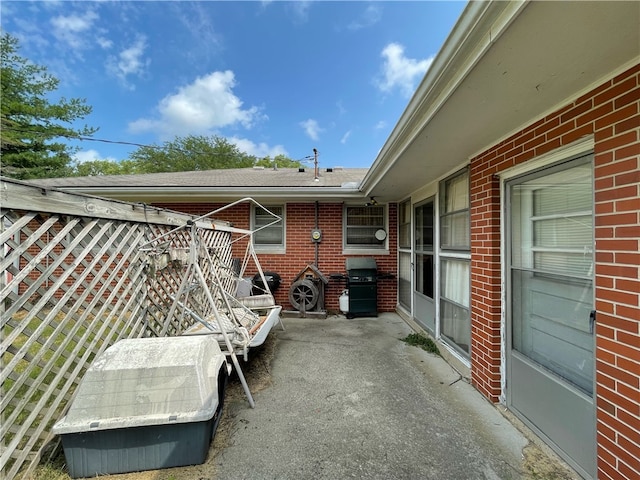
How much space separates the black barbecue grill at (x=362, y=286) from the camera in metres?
5.60

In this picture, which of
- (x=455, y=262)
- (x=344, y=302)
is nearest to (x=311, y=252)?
(x=344, y=302)

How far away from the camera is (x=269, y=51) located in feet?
30.9

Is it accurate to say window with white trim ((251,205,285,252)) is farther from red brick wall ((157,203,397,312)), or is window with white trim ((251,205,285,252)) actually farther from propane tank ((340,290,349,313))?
propane tank ((340,290,349,313))

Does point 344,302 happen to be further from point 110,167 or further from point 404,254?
point 110,167

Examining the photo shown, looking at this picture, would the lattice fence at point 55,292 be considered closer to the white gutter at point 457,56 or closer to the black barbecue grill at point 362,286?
the white gutter at point 457,56

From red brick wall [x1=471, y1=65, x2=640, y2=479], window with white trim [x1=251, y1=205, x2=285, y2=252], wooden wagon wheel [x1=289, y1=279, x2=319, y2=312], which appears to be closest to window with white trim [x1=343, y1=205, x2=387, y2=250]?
wooden wagon wheel [x1=289, y1=279, x2=319, y2=312]

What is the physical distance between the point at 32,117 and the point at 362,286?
1734 cm

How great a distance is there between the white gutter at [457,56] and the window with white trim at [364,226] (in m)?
3.76

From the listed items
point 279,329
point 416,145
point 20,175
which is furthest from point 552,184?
Answer: point 20,175

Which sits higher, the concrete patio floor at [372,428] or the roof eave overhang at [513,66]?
the roof eave overhang at [513,66]

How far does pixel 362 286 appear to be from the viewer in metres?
5.62

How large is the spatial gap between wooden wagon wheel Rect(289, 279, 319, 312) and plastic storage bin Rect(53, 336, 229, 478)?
3.78 m

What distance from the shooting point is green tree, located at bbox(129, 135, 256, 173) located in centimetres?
2314

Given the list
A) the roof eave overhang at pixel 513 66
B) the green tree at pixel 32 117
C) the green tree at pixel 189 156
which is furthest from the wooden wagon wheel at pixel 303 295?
the green tree at pixel 189 156
